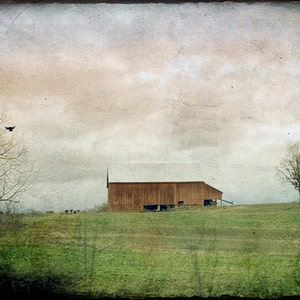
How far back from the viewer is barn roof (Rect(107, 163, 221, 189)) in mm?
6867

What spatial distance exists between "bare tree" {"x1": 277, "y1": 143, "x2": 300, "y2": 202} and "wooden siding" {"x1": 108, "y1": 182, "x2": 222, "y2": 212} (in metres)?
0.86

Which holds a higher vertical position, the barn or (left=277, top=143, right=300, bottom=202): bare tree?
(left=277, top=143, right=300, bottom=202): bare tree

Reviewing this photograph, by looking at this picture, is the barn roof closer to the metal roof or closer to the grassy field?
the metal roof

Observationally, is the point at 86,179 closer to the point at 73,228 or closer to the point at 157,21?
the point at 73,228

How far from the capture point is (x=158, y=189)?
7.24m

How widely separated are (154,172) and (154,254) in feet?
3.53

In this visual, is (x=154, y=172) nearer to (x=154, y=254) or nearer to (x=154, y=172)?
(x=154, y=172)

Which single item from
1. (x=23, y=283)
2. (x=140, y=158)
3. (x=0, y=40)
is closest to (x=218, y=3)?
(x=140, y=158)

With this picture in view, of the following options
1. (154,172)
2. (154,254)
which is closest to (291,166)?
(154,172)

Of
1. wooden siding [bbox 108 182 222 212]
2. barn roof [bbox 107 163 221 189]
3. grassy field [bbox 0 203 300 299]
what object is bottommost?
grassy field [bbox 0 203 300 299]

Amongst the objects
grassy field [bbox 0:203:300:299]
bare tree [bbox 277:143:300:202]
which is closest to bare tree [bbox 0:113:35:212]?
grassy field [bbox 0:203:300:299]

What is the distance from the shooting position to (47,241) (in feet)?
22.2

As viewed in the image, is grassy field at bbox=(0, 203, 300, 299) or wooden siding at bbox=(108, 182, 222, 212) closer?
grassy field at bbox=(0, 203, 300, 299)

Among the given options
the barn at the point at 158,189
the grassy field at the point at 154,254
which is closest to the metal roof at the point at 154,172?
the barn at the point at 158,189
